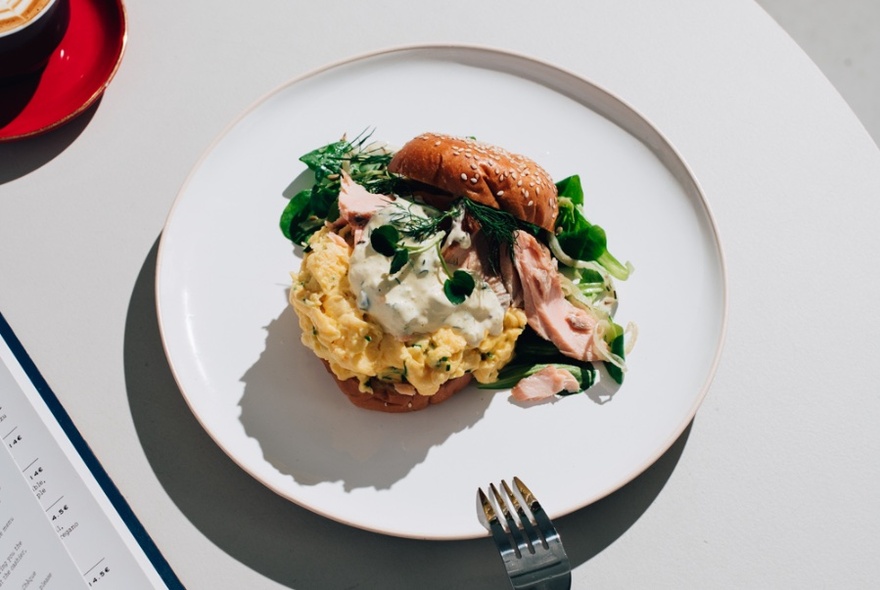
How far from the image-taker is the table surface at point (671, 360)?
94.1 inches

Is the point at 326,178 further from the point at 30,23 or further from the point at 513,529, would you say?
the point at 513,529

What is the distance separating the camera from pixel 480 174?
230 centimetres

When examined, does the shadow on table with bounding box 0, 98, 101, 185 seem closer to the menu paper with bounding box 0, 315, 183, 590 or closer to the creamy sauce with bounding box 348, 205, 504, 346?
the menu paper with bounding box 0, 315, 183, 590

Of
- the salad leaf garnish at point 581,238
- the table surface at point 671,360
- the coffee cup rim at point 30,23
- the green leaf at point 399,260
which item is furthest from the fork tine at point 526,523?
the coffee cup rim at point 30,23

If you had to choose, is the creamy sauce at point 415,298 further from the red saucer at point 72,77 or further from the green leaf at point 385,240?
the red saucer at point 72,77

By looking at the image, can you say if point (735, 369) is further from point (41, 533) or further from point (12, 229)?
point (12, 229)

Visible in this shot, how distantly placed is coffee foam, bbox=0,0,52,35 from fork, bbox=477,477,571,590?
6.68 ft

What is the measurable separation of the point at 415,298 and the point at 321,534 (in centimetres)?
78

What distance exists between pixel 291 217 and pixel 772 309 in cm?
161

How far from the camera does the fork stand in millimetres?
2148

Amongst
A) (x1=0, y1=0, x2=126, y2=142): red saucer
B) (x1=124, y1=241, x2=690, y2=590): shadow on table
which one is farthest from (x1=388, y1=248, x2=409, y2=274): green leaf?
(x1=0, y1=0, x2=126, y2=142): red saucer

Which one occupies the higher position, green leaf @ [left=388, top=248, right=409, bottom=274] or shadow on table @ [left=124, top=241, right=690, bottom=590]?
green leaf @ [left=388, top=248, right=409, bottom=274]

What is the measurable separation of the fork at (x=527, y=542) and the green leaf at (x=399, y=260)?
0.65 metres

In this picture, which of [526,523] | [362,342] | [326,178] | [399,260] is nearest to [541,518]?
[526,523]
